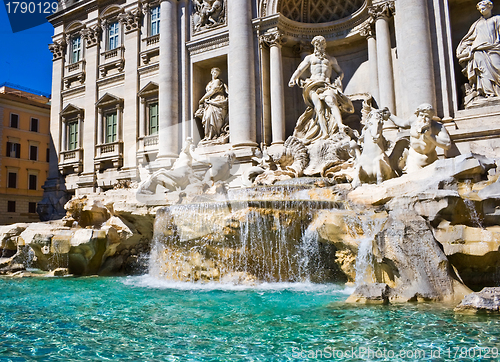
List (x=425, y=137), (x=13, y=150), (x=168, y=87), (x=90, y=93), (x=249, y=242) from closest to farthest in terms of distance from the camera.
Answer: (x=249, y=242), (x=425, y=137), (x=168, y=87), (x=90, y=93), (x=13, y=150)

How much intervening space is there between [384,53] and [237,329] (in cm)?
1156

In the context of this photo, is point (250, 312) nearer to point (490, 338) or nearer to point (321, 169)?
point (490, 338)

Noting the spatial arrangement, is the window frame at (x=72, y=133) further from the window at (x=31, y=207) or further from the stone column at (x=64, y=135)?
the window at (x=31, y=207)

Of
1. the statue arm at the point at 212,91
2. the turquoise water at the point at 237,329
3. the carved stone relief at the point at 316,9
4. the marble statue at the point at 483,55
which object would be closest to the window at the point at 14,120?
the statue arm at the point at 212,91

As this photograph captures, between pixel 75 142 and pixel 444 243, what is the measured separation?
20188 millimetres

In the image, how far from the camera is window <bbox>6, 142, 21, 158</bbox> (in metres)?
32.2

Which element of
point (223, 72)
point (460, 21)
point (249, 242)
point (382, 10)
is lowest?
point (249, 242)

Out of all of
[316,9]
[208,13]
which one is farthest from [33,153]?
[316,9]

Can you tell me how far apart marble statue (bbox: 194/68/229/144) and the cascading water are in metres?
8.00

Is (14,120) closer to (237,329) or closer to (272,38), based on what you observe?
(272,38)

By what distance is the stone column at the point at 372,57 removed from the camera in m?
14.5

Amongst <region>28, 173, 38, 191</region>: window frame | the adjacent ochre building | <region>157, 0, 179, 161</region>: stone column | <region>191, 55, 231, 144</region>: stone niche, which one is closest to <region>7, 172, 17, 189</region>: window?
the adjacent ochre building

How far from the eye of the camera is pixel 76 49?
883 inches

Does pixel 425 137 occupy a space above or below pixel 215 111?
below
